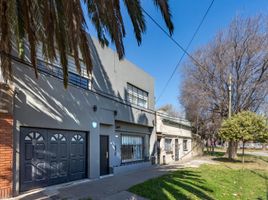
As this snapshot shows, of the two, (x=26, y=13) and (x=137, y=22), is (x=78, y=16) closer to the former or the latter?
(x=26, y=13)


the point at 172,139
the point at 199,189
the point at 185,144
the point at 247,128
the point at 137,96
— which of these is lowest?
the point at 199,189

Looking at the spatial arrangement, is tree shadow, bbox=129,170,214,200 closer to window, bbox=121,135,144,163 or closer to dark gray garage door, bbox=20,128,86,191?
dark gray garage door, bbox=20,128,86,191

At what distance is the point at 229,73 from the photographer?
2791cm

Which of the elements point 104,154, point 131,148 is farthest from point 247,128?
point 104,154

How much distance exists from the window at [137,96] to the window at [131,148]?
2.43 m

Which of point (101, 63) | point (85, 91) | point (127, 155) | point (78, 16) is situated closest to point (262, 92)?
point (127, 155)

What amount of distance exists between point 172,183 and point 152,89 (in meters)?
12.3

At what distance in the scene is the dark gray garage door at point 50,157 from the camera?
1025 centimetres

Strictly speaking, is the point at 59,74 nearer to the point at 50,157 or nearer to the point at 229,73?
the point at 50,157

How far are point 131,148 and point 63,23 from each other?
1406cm

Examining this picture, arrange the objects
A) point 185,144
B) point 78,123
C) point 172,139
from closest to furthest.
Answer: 1. point 78,123
2. point 172,139
3. point 185,144

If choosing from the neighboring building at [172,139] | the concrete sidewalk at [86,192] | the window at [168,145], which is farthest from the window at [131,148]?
the concrete sidewalk at [86,192]

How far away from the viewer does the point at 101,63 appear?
1592 centimetres

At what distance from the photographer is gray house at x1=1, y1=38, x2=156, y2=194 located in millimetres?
10242
